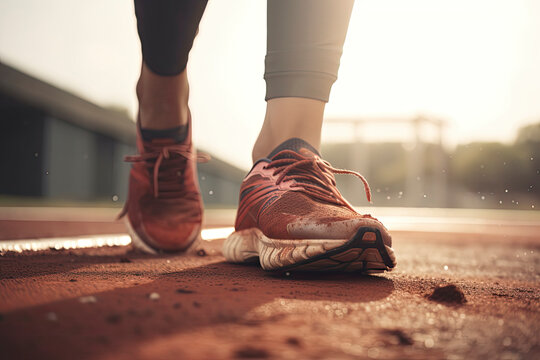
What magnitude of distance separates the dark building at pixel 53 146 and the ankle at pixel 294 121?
22.5 feet

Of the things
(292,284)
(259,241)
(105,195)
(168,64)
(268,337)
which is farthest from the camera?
(105,195)

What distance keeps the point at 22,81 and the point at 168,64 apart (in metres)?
7.66

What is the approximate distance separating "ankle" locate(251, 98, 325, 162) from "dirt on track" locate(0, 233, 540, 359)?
36 cm

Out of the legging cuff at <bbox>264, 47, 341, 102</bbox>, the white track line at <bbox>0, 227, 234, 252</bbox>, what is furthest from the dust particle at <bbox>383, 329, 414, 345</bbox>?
the white track line at <bbox>0, 227, 234, 252</bbox>

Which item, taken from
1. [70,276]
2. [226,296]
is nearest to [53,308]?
[226,296]

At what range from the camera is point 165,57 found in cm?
125

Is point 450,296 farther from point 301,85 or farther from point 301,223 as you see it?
point 301,85

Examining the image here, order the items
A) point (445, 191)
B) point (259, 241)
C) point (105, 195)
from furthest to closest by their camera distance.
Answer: point (445, 191), point (105, 195), point (259, 241)

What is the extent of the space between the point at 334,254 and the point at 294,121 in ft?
1.28

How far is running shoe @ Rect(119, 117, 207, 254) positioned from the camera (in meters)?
1.35

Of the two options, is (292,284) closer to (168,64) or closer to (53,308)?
(53,308)

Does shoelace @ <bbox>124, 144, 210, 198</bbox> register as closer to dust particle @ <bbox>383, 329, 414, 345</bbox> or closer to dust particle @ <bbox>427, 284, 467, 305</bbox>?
dust particle @ <bbox>427, 284, 467, 305</bbox>

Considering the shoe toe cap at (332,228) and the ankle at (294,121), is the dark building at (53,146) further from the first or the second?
the shoe toe cap at (332,228)

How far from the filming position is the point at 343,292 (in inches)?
27.4
